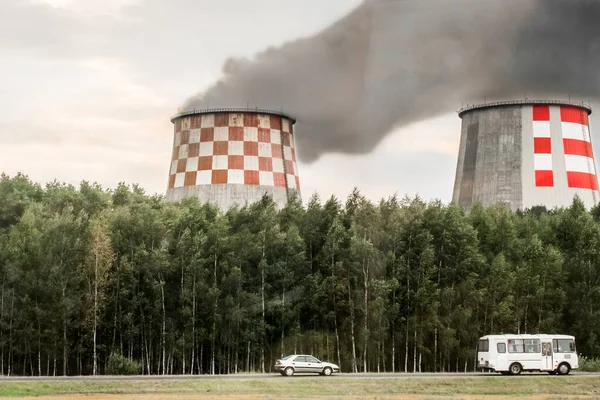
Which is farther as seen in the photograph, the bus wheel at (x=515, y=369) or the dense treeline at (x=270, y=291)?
the dense treeline at (x=270, y=291)

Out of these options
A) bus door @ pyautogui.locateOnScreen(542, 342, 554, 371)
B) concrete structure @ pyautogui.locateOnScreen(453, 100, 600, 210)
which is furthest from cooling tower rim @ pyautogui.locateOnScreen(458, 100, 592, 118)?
bus door @ pyautogui.locateOnScreen(542, 342, 554, 371)

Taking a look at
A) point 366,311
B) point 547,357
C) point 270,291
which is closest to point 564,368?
point 547,357

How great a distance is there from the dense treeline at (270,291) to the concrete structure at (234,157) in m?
5.92

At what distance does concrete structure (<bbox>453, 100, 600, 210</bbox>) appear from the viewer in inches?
1711

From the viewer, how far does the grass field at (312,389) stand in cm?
2061

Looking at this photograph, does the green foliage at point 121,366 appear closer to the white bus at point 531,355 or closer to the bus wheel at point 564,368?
the white bus at point 531,355

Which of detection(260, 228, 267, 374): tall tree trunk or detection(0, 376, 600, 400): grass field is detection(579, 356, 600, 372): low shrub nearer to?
detection(0, 376, 600, 400): grass field

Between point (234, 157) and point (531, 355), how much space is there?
18.1 meters

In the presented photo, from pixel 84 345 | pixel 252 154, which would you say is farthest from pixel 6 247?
pixel 252 154

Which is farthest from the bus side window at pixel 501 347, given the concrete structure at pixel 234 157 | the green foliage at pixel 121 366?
the concrete structure at pixel 234 157

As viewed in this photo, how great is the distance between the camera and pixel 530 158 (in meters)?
43.8

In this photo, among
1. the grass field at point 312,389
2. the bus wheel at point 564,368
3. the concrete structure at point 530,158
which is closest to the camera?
the grass field at point 312,389

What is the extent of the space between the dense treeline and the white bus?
15.9 feet

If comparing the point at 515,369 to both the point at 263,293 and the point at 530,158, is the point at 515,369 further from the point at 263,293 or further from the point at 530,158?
the point at 530,158
